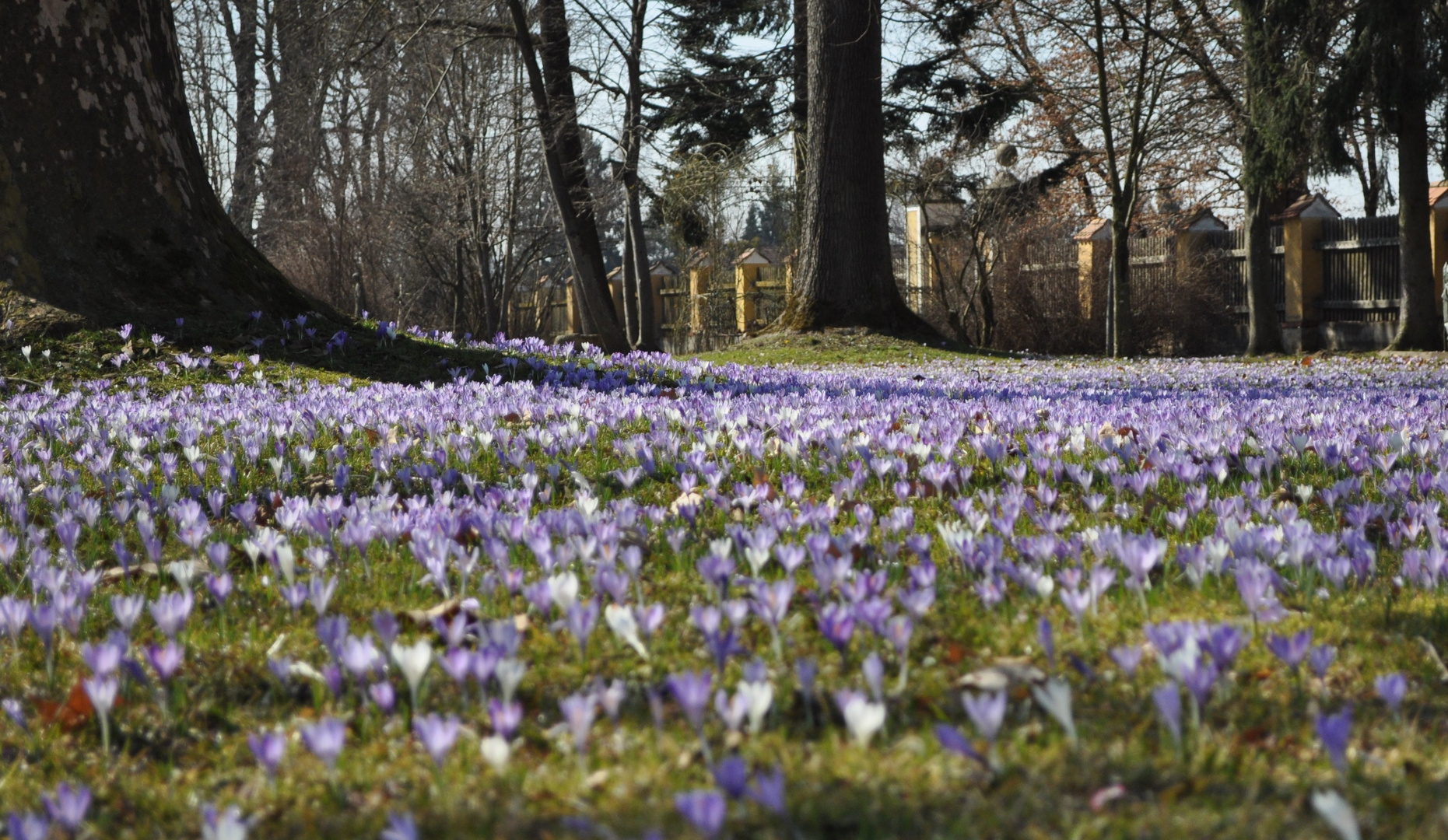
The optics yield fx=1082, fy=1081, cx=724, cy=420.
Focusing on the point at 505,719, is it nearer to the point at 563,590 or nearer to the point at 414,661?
the point at 414,661

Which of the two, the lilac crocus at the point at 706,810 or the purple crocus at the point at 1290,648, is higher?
the purple crocus at the point at 1290,648

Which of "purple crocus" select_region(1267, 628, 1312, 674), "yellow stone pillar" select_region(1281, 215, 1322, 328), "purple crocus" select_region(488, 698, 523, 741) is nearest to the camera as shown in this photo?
"purple crocus" select_region(488, 698, 523, 741)

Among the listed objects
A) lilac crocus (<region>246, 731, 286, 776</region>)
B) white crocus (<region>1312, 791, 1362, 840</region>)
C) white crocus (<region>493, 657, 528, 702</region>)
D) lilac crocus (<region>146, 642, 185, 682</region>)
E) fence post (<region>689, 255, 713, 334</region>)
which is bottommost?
white crocus (<region>1312, 791, 1362, 840</region>)

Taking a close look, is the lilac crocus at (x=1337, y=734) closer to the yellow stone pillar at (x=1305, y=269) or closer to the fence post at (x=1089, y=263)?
the fence post at (x=1089, y=263)

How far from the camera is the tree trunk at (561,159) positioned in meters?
17.8

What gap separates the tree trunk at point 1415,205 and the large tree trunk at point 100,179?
1686cm

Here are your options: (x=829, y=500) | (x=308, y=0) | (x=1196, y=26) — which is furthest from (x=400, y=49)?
(x=829, y=500)

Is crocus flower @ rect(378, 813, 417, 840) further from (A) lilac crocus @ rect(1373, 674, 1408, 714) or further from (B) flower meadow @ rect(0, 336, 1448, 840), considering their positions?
(A) lilac crocus @ rect(1373, 674, 1408, 714)

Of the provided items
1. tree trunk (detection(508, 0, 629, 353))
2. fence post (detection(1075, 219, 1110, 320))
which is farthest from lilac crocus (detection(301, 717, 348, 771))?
fence post (detection(1075, 219, 1110, 320))

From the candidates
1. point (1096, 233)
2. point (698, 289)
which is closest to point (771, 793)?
point (1096, 233)

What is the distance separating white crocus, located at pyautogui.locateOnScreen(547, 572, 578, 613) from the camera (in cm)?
193

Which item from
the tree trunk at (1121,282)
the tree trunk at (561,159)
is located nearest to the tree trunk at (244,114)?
the tree trunk at (561,159)

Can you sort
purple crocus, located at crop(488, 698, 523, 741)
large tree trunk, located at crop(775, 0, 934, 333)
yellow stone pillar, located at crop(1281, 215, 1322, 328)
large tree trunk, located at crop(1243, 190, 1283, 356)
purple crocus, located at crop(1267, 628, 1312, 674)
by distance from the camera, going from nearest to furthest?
purple crocus, located at crop(488, 698, 523, 741) < purple crocus, located at crop(1267, 628, 1312, 674) < large tree trunk, located at crop(775, 0, 934, 333) < large tree trunk, located at crop(1243, 190, 1283, 356) < yellow stone pillar, located at crop(1281, 215, 1322, 328)

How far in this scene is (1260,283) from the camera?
1989cm
